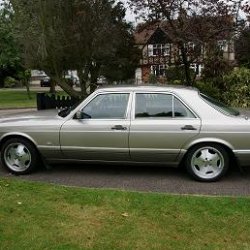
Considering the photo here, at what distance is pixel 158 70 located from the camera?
53.1 ft

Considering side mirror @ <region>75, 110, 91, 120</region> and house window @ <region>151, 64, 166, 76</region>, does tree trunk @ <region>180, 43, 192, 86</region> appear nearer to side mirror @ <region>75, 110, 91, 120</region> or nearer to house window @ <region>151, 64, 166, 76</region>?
house window @ <region>151, 64, 166, 76</region>

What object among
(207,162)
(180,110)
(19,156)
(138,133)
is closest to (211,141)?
(207,162)

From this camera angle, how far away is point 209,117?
25.2 feet

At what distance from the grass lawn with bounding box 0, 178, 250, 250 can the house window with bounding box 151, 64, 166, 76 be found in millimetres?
9042

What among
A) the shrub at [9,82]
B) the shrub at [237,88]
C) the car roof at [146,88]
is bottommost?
the shrub at [9,82]

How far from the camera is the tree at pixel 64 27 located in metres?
14.2

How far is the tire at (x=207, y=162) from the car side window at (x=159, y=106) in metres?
0.57

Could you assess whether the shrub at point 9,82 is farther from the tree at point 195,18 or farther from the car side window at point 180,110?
the car side window at point 180,110

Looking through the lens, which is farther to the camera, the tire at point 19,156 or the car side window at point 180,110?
the tire at point 19,156

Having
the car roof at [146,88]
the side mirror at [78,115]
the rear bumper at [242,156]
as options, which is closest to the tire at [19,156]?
the side mirror at [78,115]

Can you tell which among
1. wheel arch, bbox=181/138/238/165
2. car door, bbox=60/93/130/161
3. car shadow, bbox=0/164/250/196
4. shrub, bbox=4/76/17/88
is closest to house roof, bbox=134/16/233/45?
car shadow, bbox=0/164/250/196

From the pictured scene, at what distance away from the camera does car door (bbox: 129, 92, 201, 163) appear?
25.1 feet

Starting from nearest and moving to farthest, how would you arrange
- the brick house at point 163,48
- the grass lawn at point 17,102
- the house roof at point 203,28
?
the house roof at point 203,28
the brick house at point 163,48
the grass lawn at point 17,102

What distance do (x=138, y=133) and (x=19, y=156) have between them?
1.96 meters
